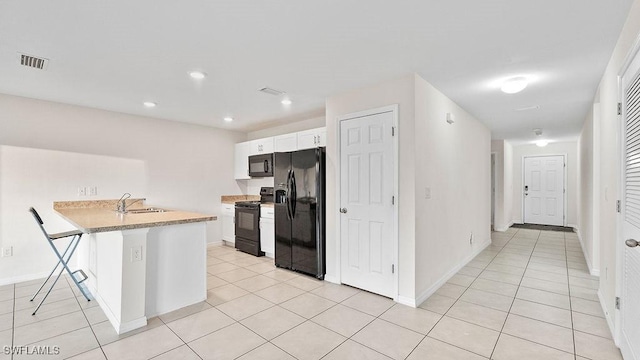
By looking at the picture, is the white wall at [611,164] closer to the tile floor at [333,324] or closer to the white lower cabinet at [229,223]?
the tile floor at [333,324]

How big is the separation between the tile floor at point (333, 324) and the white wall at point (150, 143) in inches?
72.3

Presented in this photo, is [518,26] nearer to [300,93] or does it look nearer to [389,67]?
[389,67]

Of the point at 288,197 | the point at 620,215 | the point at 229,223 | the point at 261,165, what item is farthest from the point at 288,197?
the point at 620,215

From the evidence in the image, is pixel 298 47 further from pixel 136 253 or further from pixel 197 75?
pixel 136 253

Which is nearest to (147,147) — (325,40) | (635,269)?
(325,40)

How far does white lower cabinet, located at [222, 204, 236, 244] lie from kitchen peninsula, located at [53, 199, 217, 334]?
235 centimetres

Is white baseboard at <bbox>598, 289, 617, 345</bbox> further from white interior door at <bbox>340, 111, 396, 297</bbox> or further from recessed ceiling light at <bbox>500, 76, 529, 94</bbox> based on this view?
recessed ceiling light at <bbox>500, 76, 529, 94</bbox>

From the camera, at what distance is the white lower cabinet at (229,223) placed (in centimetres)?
542

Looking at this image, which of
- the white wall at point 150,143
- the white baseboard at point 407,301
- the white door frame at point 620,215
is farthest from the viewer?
the white wall at point 150,143

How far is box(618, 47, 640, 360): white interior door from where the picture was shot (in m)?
1.68

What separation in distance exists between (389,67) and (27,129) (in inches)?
178

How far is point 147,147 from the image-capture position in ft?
15.5

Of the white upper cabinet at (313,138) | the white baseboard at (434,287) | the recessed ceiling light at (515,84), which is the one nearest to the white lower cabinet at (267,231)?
the white upper cabinet at (313,138)

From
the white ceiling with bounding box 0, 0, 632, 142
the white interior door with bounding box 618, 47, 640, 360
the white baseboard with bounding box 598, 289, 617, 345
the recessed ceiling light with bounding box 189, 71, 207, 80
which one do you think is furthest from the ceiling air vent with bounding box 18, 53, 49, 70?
the white baseboard with bounding box 598, 289, 617, 345
